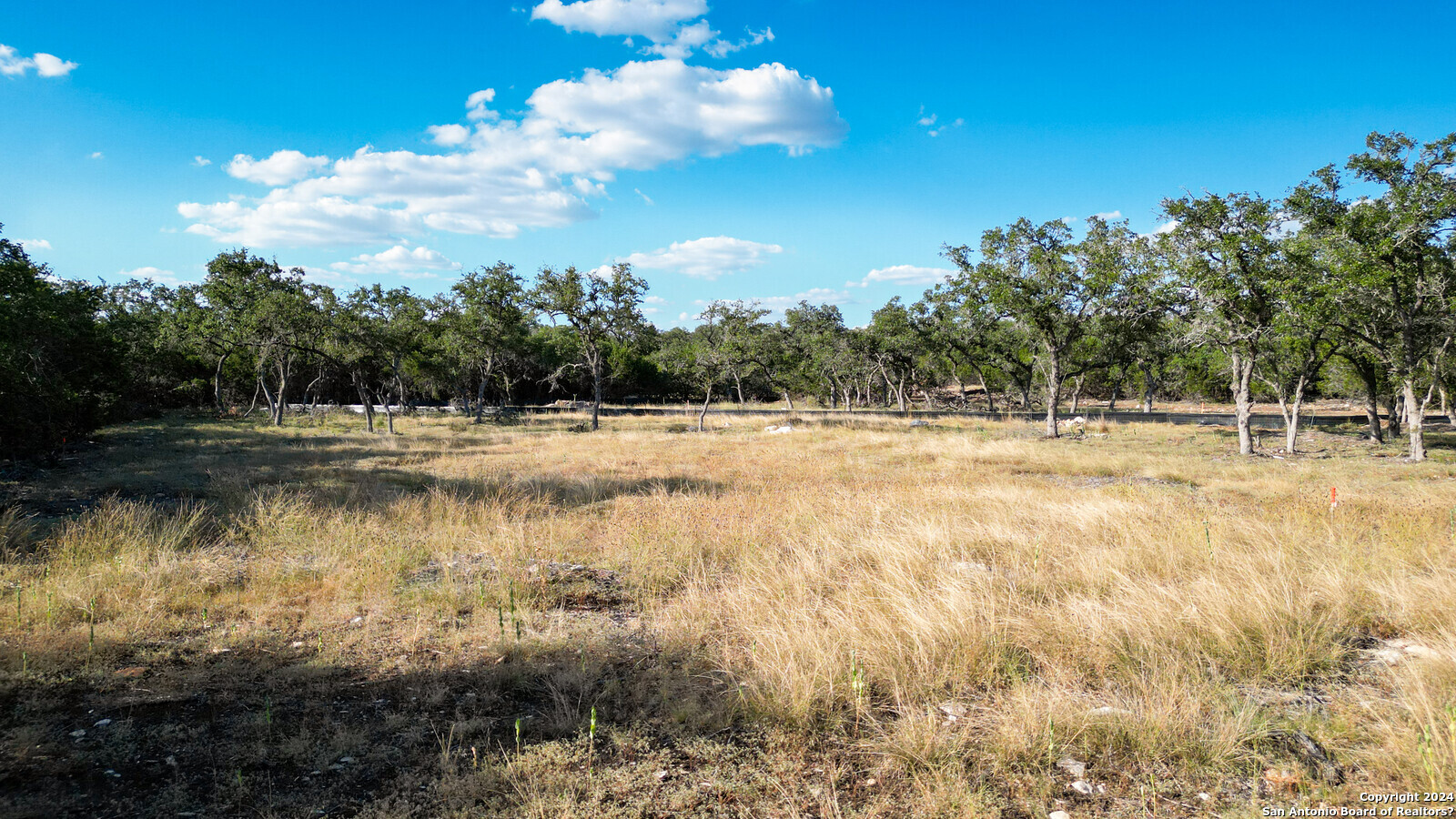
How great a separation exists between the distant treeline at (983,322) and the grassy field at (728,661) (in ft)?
34.7

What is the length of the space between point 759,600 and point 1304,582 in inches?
189

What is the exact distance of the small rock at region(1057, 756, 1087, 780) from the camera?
341cm

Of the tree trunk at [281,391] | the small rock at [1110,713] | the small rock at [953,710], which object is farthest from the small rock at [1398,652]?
the tree trunk at [281,391]

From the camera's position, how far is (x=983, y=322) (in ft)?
116

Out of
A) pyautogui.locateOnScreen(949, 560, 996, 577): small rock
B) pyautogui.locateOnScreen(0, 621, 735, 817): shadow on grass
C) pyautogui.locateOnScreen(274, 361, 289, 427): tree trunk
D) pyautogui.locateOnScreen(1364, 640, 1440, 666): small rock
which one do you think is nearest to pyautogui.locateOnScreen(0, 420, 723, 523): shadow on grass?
pyautogui.locateOnScreen(0, 621, 735, 817): shadow on grass

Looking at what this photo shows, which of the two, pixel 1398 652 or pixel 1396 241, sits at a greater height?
pixel 1396 241

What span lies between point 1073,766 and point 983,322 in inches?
1370

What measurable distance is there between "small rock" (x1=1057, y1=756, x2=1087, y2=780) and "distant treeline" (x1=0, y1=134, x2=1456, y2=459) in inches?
731

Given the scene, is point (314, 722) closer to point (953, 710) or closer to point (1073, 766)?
point (953, 710)

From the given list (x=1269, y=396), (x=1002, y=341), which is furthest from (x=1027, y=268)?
(x=1269, y=396)

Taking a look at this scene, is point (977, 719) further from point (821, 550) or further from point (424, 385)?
point (424, 385)

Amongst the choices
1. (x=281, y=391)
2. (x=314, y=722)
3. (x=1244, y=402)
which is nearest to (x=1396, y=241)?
(x=1244, y=402)

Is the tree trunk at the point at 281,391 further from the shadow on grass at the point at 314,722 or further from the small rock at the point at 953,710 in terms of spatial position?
the small rock at the point at 953,710

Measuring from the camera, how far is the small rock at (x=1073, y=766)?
11.2 feet
